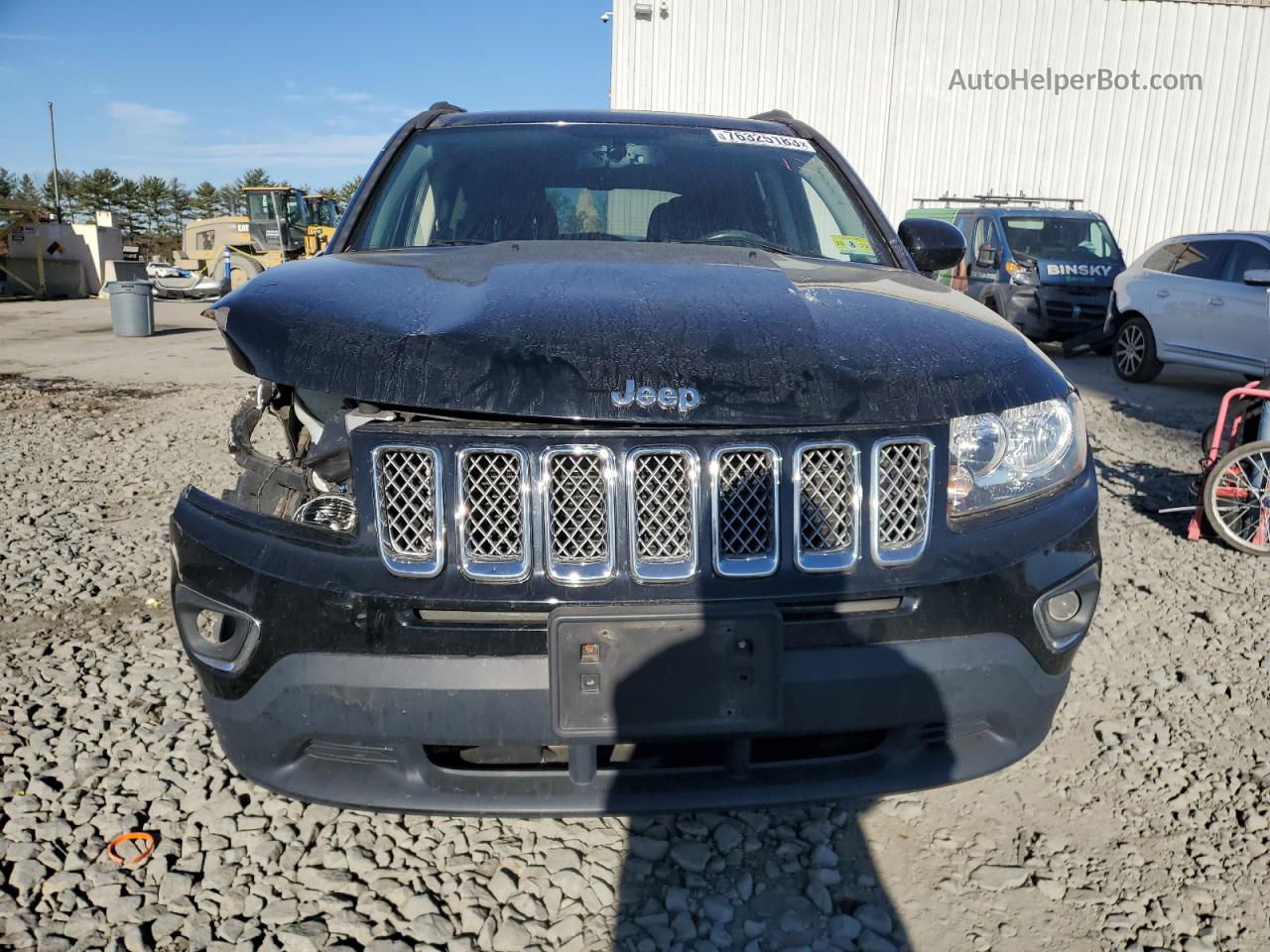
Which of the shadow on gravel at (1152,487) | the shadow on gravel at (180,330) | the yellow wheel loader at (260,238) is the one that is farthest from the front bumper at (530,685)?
the yellow wheel loader at (260,238)

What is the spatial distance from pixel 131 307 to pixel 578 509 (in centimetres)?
1508

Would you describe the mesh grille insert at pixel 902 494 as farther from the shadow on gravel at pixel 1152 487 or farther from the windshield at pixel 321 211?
the windshield at pixel 321 211

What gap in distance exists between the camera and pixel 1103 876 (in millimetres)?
2158

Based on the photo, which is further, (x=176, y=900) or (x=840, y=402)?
(x=176, y=900)

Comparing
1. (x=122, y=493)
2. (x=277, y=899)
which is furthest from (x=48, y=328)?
(x=277, y=899)

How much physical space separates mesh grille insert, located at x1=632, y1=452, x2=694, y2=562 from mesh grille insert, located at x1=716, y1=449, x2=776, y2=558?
58 mm

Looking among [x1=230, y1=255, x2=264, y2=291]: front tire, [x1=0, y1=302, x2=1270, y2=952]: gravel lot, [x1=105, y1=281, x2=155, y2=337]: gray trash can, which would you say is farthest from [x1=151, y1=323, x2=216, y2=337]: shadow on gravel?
[x1=0, y1=302, x2=1270, y2=952]: gravel lot

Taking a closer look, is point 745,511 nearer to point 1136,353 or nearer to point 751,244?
point 751,244

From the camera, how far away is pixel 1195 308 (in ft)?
31.8

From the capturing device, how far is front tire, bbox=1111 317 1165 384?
1020 cm

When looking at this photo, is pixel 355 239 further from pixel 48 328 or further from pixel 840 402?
pixel 48 328

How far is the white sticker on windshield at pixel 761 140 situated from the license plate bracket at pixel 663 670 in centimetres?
218

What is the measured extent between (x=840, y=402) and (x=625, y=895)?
1153 millimetres

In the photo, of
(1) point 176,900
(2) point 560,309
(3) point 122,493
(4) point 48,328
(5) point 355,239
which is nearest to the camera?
(2) point 560,309
